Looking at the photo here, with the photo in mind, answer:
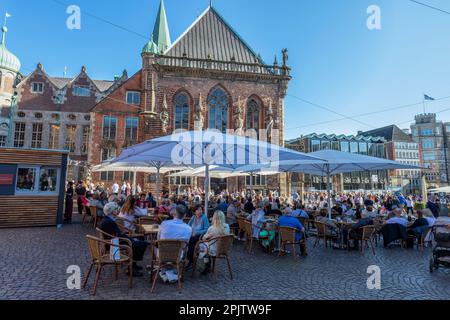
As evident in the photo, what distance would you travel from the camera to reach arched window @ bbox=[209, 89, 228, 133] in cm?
2558

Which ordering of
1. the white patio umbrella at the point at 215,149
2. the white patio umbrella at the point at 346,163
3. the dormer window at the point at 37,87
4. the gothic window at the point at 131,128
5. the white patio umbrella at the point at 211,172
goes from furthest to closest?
the dormer window at the point at 37,87 < the gothic window at the point at 131,128 < the white patio umbrella at the point at 211,172 < the white patio umbrella at the point at 346,163 < the white patio umbrella at the point at 215,149

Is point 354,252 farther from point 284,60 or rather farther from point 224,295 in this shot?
point 284,60

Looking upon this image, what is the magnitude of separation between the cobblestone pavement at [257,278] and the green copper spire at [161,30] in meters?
38.5

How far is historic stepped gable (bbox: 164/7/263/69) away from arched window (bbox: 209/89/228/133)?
342 centimetres

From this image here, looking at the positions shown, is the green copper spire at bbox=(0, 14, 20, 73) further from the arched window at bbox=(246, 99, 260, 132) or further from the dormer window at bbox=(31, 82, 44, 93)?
the arched window at bbox=(246, 99, 260, 132)

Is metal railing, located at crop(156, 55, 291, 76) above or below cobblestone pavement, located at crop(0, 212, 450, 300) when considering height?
above

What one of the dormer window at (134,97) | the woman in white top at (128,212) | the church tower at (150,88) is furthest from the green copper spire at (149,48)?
the woman in white top at (128,212)

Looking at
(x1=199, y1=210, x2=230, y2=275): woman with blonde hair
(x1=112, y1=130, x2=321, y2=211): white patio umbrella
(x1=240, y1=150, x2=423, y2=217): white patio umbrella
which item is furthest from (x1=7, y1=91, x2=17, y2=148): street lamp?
(x1=199, y1=210, x2=230, y2=275): woman with blonde hair

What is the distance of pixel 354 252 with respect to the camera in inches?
303

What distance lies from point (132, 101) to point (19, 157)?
53.3ft

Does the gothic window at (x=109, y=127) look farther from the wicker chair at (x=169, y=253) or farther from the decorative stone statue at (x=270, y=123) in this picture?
the wicker chair at (x=169, y=253)

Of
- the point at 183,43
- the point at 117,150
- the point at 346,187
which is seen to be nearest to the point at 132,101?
the point at 117,150

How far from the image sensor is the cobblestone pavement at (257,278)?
433 centimetres

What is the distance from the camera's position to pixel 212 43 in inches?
1104
